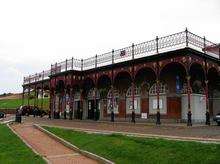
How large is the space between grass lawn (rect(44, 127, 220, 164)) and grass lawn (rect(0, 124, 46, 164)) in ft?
8.54

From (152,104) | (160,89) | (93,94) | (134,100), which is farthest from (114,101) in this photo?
(160,89)

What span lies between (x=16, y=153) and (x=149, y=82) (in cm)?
1859

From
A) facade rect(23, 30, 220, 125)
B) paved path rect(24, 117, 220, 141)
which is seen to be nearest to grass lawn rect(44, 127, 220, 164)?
paved path rect(24, 117, 220, 141)

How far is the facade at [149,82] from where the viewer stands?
2770cm

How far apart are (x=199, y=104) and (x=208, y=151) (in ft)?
59.2

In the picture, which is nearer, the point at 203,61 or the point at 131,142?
the point at 131,142

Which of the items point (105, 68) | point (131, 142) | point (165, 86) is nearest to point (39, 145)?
point (131, 142)

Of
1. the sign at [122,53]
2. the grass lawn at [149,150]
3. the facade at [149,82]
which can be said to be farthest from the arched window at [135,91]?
the grass lawn at [149,150]

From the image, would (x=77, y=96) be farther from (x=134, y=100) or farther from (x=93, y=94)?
(x=134, y=100)

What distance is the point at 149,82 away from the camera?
32281mm

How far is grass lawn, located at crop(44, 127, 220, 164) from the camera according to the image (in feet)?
39.2

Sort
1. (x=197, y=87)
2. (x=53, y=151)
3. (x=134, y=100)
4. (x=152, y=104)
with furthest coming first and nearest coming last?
1. (x=134, y=100)
2. (x=152, y=104)
3. (x=197, y=87)
4. (x=53, y=151)

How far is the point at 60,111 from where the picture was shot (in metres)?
46.7

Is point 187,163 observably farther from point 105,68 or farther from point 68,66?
point 68,66
